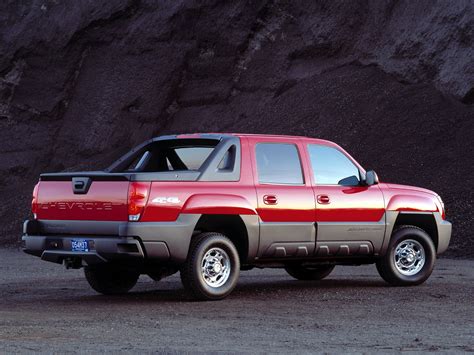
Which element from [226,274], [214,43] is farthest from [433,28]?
[226,274]

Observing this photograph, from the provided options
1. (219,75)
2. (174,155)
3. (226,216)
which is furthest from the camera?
(219,75)

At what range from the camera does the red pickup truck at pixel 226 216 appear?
12586 mm

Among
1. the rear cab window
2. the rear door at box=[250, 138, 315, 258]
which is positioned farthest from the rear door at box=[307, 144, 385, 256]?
the rear cab window

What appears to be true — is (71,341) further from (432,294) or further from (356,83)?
(356,83)

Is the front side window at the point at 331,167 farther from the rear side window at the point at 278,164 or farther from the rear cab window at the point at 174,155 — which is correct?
the rear cab window at the point at 174,155

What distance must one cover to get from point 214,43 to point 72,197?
24.2 metres

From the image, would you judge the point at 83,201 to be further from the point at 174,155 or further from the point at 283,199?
the point at 283,199

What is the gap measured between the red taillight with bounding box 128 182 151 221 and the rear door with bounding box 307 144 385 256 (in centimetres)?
259

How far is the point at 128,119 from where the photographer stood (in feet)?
119

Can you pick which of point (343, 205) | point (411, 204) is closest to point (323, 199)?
point (343, 205)

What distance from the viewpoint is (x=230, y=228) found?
13562 millimetres

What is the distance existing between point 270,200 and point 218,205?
0.85 m

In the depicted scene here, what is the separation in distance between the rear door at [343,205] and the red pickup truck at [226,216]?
15mm

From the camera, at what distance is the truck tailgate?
12531mm
